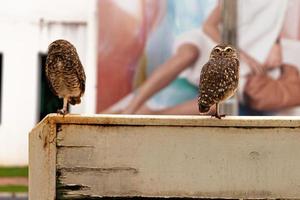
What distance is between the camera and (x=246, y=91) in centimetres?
2155

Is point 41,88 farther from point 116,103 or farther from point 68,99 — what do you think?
point 68,99

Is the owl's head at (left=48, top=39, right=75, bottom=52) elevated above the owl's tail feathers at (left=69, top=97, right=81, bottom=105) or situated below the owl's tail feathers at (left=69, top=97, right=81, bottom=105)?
above

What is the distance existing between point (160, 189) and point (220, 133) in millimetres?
281

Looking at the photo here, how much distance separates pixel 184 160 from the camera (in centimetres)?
327

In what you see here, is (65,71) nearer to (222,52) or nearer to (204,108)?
(222,52)

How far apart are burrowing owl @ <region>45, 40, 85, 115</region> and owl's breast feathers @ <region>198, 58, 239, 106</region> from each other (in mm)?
966

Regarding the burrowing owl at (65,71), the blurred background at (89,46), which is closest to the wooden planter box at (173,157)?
the burrowing owl at (65,71)

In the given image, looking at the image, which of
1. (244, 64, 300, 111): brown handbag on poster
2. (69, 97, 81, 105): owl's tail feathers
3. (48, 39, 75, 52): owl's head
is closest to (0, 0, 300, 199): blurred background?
(244, 64, 300, 111): brown handbag on poster

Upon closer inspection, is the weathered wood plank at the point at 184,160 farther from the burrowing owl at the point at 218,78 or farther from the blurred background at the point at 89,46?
the blurred background at the point at 89,46

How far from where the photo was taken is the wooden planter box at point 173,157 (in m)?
3.25

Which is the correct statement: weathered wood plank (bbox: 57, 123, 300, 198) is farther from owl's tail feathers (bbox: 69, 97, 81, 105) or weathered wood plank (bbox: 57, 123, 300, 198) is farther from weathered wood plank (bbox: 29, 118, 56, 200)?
owl's tail feathers (bbox: 69, 97, 81, 105)

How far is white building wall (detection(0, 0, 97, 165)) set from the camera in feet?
77.7

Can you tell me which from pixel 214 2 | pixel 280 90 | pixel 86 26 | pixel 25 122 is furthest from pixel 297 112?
pixel 25 122

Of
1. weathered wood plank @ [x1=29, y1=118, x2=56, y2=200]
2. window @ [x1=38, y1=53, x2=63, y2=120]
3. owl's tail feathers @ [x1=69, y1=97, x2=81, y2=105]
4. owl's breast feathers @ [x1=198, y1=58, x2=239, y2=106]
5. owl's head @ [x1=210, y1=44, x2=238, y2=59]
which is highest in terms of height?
window @ [x1=38, y1=53, x2=63, y2=120]
